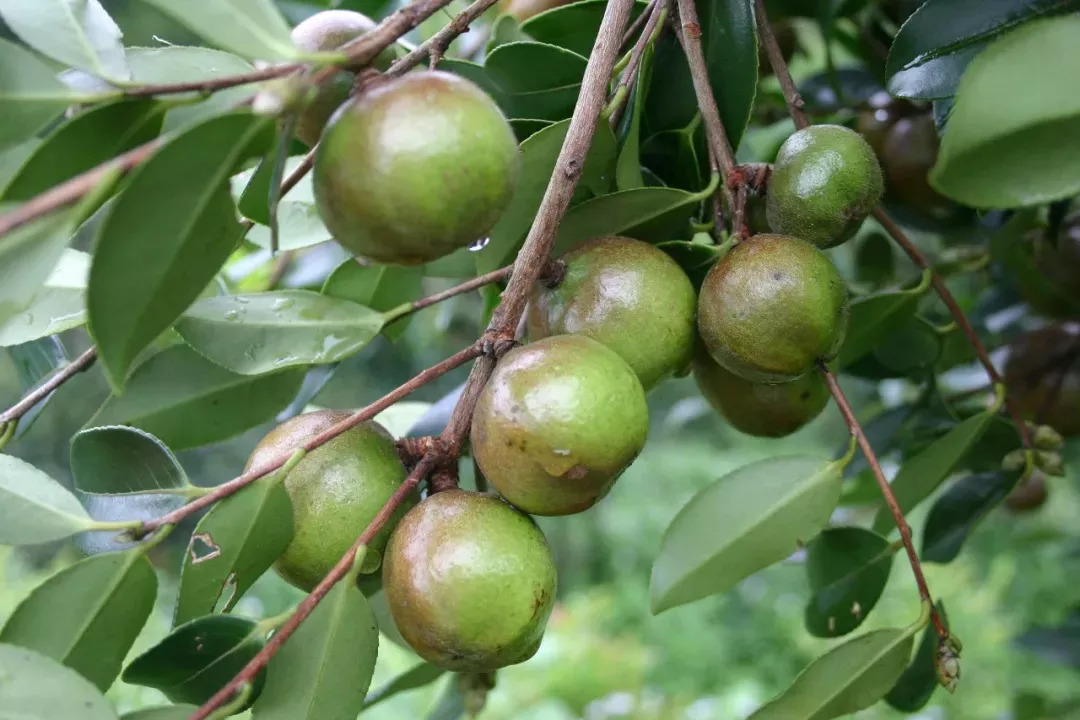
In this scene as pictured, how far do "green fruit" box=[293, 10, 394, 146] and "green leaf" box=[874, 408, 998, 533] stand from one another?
598 millimetres

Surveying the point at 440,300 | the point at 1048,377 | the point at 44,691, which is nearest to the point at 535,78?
the point at 440,300

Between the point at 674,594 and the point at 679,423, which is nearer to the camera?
the point at 674,594

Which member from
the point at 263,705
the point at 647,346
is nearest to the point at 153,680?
the point at 263,705

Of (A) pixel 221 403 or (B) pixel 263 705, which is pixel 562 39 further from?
(B) pixel 263 705

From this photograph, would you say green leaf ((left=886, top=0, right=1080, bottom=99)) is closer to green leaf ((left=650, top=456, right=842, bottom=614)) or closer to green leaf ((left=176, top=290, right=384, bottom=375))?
green leaf ((left=650, top=456, right=842, bottom=614))

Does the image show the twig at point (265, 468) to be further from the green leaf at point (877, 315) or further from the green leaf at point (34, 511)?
the green leaf at point (877, 315)

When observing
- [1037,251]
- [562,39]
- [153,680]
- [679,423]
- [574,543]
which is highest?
[562,39]

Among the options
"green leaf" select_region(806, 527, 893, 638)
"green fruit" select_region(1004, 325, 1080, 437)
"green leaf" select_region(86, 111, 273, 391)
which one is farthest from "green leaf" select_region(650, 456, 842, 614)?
"green fruit" select_region(1004, 325, 1080, 437)

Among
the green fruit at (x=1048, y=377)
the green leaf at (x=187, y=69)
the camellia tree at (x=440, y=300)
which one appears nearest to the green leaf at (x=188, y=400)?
the camellia tree at (x=440, y=300)

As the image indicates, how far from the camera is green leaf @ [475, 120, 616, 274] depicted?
2.36ft

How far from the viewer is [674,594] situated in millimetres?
653

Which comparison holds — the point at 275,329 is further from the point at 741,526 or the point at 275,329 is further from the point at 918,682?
the point at 918,682

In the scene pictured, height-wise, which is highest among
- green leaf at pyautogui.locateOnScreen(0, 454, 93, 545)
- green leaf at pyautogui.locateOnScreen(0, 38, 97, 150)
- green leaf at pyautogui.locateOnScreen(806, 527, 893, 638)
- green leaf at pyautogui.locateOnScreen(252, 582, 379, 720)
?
green leaf at pyautogui.locateOnScreen(0, 38, 97, 150)

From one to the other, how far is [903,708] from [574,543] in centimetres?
402
